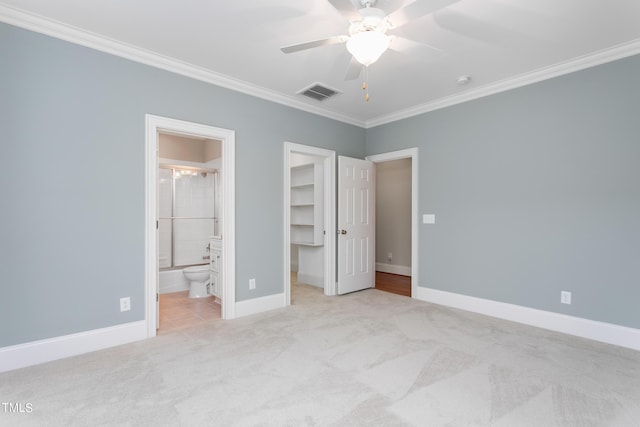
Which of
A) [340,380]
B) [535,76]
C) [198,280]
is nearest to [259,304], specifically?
A: [198,280]

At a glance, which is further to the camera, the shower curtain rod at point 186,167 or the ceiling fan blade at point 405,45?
the shower curtain rod at point 186,167

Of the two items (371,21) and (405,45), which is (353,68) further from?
(405,45)

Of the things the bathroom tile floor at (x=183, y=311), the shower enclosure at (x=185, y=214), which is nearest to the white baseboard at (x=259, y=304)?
Answer: the bathroom tile floor at (x=183, y=311)

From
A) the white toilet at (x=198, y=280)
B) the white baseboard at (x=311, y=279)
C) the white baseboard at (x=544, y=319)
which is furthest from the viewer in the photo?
the white baseboard at (x=311, y=279)

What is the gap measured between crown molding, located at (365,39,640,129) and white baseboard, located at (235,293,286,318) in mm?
3153

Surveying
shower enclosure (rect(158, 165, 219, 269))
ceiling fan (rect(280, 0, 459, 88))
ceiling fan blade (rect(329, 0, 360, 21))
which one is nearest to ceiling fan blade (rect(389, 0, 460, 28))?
ceiling fan (rect(280, 0, 459, 88))

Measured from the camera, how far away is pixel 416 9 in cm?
175

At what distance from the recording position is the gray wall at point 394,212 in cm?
629

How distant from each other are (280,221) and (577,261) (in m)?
3.28

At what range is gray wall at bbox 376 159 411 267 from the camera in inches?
248

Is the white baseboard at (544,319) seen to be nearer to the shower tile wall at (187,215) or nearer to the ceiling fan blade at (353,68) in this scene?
the ceiling fan blade at (353,68)

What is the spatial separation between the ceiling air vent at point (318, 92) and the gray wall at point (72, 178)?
46.9 inches

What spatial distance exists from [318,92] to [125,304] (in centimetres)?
312

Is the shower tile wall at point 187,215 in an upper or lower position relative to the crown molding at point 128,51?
lower
